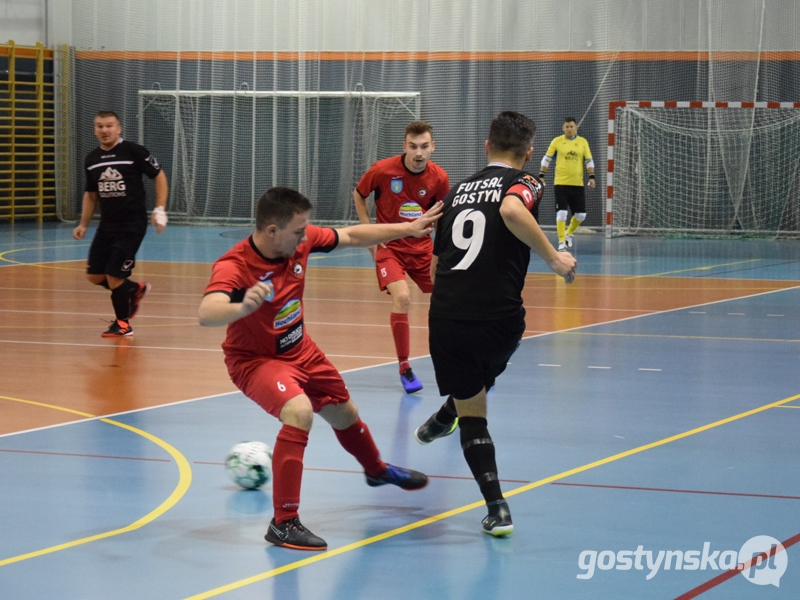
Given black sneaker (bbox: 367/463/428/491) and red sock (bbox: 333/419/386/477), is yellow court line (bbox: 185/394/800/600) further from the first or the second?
red sock (bbox: 333/419/386/477)

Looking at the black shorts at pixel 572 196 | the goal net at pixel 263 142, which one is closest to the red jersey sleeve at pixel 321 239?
the black shorts at pixel 572 196

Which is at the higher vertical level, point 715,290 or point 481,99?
point 481,99

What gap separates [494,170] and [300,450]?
1.44 m

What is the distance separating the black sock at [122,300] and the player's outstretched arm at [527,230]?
6552mm

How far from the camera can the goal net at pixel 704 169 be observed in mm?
21156

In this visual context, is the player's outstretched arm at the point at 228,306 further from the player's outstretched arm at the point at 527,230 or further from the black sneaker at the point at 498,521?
the black sneaker at the point at 498,521

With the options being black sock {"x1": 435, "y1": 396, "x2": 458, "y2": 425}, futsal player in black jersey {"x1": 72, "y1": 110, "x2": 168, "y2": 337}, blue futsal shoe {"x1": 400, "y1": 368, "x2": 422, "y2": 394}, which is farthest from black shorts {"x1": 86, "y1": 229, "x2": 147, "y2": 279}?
black sock {"x1": 435, "y1": 396, "x2": 458, "y2": 425}

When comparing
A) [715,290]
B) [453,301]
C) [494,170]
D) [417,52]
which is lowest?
[715,290]

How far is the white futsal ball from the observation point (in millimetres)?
5617

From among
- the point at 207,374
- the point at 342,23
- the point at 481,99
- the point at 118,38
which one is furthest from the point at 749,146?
the point at 207,374

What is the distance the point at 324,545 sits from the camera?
4684mm

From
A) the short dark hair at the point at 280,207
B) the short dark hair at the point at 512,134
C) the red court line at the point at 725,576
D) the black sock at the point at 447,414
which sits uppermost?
the short dark hair at the point at 512,134

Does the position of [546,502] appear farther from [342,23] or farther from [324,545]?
[342,23]

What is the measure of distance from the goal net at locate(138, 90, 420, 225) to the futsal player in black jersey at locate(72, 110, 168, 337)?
1276 centimetres
